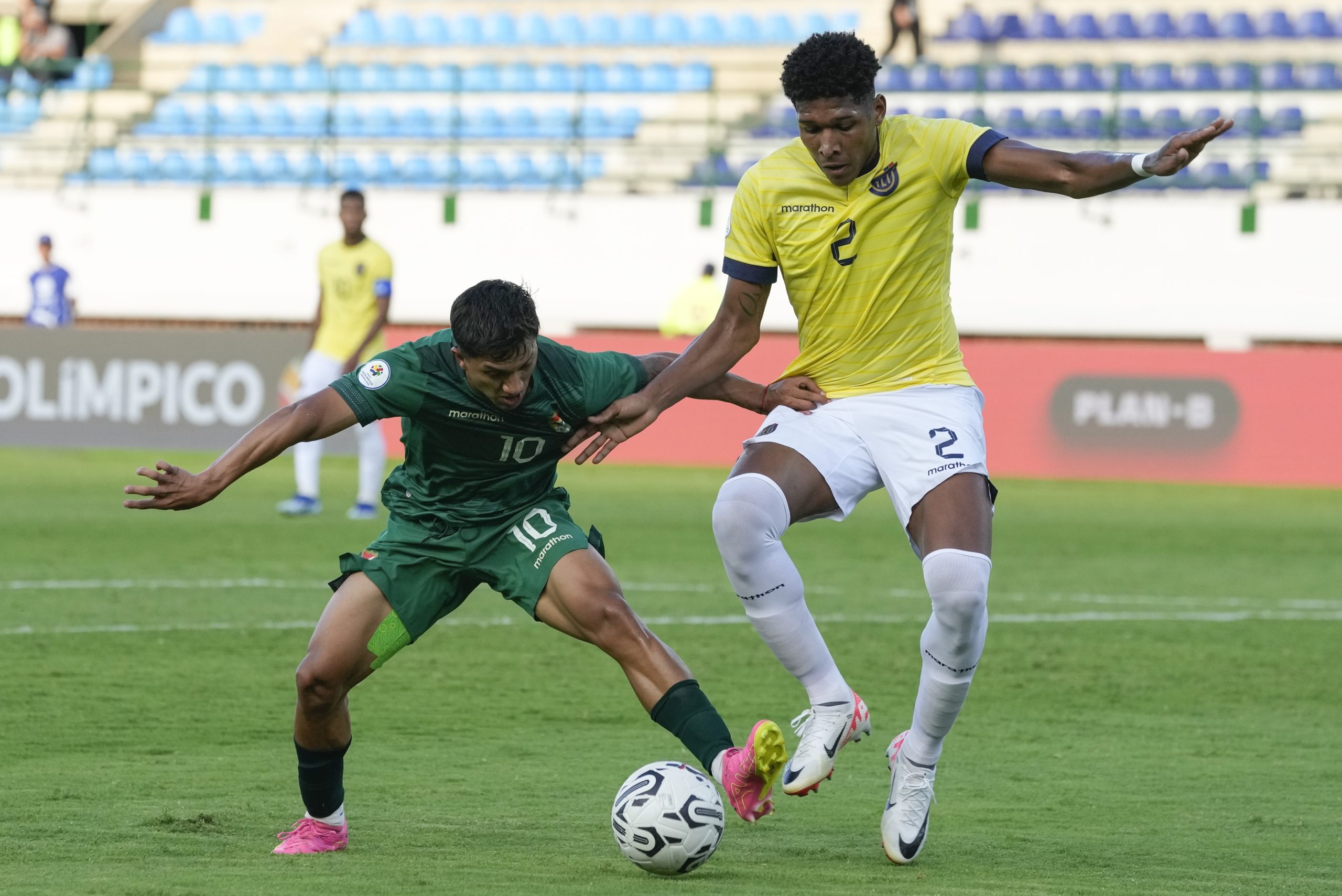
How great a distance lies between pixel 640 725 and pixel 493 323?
261 cm

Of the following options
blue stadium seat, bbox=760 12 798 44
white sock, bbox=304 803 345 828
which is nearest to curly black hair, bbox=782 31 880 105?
white sock, bbox=304 803 345 828

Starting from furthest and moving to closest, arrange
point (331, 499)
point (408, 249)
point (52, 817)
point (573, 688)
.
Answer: point (408, 249)
point (331, 499)
point (573, 688)
point (52, 817)

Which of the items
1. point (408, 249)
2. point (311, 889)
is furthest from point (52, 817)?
point (408, 249)

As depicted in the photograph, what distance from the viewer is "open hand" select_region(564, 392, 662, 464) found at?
5.27 m

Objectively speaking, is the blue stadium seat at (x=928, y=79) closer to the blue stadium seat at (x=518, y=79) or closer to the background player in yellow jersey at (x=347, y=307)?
the blue stadium seat at (x=518, y=79)

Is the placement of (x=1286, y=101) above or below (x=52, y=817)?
above

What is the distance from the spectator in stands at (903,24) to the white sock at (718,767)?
21.1 m

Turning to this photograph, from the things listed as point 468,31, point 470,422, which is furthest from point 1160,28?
point 470,422

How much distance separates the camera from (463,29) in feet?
94.4

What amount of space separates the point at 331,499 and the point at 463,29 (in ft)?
48.2

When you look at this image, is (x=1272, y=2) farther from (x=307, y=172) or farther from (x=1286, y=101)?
(x=307, y=172)

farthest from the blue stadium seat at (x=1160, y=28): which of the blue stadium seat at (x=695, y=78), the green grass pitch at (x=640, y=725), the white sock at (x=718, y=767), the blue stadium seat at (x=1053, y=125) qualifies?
the white sock at (x=718, y=767)

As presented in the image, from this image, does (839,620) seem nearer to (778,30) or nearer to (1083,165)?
(1083,165)

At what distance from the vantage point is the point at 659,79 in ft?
86.2
